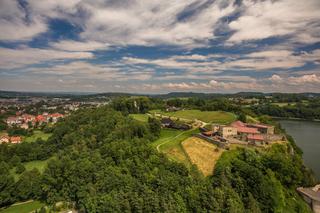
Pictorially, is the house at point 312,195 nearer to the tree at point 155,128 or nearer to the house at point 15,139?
the tree at point 155,128

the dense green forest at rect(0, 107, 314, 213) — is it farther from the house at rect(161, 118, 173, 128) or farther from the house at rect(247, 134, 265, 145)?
the house at rect(161, 118, 173, 128)

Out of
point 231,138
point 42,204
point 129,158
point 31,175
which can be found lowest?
point 42,204

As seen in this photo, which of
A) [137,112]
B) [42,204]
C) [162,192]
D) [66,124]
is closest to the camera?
[162,192]

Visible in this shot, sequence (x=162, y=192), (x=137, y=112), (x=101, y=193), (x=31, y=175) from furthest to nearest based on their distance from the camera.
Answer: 1. (x=137, y=112)
2. (x=31, y=175)
3. (x=101, y=193)
4. (x=162, y=192)

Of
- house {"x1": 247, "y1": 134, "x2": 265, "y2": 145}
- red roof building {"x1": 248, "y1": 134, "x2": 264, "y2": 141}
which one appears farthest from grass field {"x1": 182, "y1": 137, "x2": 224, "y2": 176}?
red roof building {"x1": 248, "y1": 134, "x2": 264, "y2": 141}

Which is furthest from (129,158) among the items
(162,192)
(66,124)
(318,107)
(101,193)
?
(318,107)

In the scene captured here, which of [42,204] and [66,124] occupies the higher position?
[66,124]

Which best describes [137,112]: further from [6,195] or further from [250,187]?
[250,187]
